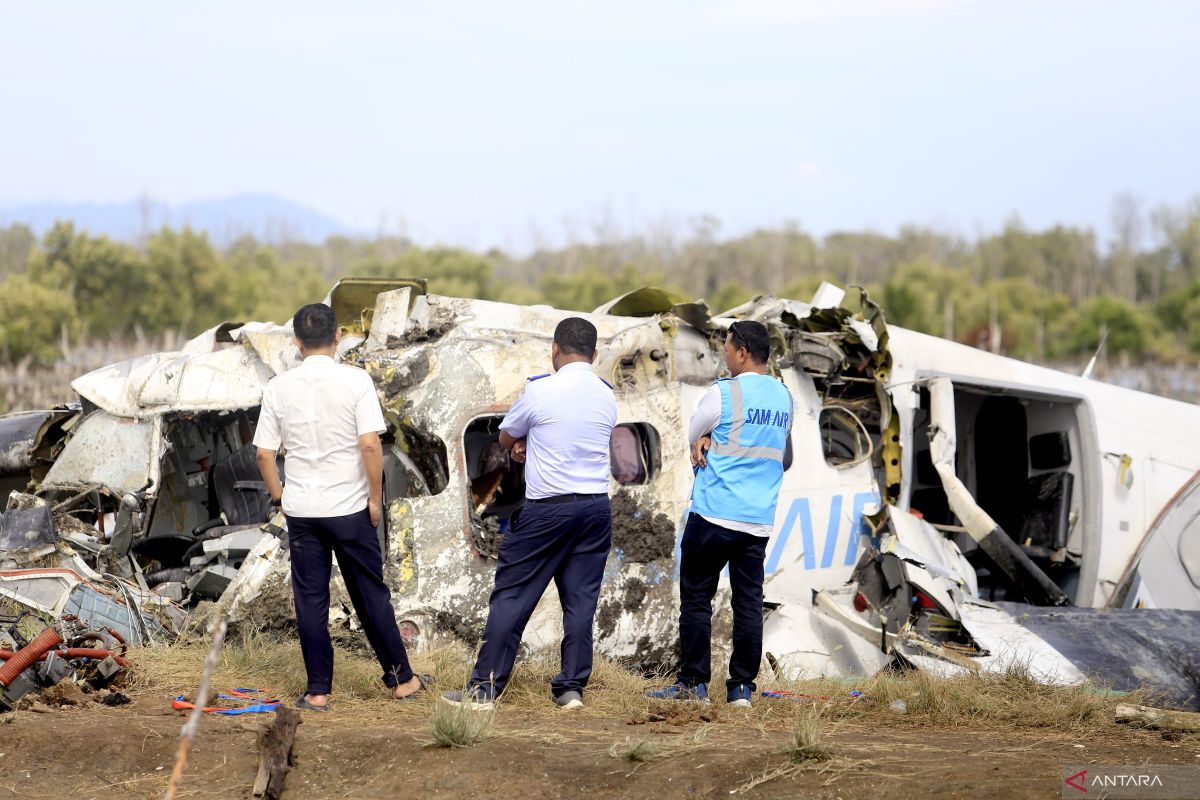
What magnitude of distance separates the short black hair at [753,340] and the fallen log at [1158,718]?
2.24 m

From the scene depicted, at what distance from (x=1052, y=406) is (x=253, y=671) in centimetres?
595

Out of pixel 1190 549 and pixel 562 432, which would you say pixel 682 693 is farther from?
pixel 1190 549

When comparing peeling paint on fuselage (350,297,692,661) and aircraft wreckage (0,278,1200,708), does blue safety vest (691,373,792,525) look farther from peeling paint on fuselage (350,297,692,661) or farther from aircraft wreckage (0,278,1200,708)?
peeling paint on fuselage (350,297,692,661)

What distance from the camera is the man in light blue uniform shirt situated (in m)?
5.04

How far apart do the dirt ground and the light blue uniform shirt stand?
0.99m

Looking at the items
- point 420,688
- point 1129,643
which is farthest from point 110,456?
point 1129,643

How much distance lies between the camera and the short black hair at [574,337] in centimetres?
516

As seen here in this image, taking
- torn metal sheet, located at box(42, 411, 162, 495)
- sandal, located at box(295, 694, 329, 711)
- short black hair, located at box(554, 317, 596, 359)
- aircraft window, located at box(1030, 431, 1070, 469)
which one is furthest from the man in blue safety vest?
aircraft window, located at box(1030, 431, 1070, 469)

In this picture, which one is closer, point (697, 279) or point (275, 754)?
point (275, 754)

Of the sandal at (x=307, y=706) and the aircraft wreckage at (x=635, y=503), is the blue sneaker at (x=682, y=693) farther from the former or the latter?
the sandal at (x=307, y=706)

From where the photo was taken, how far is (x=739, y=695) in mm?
5336

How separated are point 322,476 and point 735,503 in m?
1.77

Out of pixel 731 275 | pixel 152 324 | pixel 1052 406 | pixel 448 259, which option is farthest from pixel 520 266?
pixel 1052 406

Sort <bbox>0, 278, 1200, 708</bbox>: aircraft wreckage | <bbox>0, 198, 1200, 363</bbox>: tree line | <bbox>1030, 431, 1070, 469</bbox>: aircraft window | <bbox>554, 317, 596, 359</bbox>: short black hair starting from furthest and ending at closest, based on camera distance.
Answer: <bbox>0, 198, 1200, 363</bbox>: tree line < <bbox>1030, 431, 1070, 469</bbox>: aircraft window < <bbox>0, 278, 1200, 708</bbox>: aircraft wreckage < <bbox>554, 317, 596, 359</bbox>: short black hair
